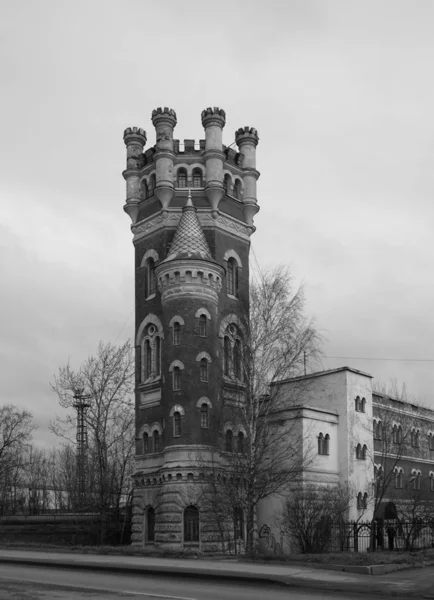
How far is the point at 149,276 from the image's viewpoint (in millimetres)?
43156

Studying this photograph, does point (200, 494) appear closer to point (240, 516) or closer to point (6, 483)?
point (240, 516)

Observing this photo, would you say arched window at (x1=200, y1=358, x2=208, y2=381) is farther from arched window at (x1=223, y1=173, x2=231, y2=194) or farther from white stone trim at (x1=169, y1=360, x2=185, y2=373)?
arched window at (x1=223, y1=173, x2=231, y2=194)

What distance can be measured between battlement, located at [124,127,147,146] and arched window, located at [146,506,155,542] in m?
21.4

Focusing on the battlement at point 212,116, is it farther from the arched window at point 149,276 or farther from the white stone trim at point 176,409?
the white stone trim at point 176,409

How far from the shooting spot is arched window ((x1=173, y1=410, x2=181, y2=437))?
124 feet

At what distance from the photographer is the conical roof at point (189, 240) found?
39125mm

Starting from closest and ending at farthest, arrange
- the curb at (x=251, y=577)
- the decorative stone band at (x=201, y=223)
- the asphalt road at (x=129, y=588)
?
Result: the asphalt road at (x=129, y=588), the curb at (x=251, y=577), the decorative stone band at (x=201, y=223)

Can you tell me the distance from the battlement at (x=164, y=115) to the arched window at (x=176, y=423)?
16.7 m

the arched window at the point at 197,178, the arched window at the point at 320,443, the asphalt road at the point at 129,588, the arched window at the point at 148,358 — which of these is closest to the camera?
the asphalt road at the point at 129,588

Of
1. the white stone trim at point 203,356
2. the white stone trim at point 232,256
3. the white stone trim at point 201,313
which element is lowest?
the white stone trim at point 203,356

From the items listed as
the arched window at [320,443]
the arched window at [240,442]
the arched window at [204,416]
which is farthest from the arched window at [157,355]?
the arched window at [320,443]

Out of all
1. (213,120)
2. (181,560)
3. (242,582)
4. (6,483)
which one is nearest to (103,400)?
(213,120)

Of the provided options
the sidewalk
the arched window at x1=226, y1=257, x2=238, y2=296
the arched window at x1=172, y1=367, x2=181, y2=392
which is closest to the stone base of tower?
the arched window at x1=172, y1=367, x2=181, y2=392

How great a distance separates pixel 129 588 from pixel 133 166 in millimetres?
31545
